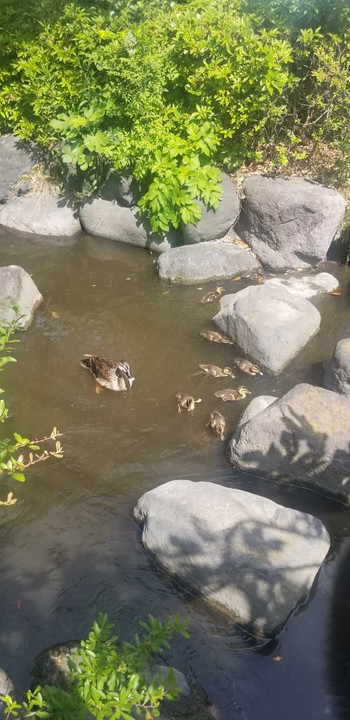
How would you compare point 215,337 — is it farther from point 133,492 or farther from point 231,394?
point 133,492

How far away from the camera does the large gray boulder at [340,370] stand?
7008mm

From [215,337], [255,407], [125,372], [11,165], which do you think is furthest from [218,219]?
[255,407]

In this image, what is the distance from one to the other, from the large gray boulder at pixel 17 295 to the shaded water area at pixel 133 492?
18 centimetres

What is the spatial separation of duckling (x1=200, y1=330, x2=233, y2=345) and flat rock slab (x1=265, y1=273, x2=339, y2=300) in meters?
1.54

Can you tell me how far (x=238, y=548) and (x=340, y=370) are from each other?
2.89m

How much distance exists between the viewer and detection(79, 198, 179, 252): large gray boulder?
400 inches

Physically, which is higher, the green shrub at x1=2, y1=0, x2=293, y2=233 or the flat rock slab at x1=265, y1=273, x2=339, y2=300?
the green shrub at x1=2, y1=0, x2=293, y2=233

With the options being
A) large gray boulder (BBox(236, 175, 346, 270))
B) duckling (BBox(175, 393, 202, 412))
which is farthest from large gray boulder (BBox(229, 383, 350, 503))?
large gray boulder (BBox(236, 175, 346, 270))

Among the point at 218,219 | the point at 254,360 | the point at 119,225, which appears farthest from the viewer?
the point at 119,225

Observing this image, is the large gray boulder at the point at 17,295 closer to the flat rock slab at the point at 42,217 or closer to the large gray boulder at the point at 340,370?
the flat rock slab at the point at 42,217

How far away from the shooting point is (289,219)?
981 cm

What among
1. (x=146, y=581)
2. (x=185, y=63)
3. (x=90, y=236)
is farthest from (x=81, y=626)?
(x=185, y=63)

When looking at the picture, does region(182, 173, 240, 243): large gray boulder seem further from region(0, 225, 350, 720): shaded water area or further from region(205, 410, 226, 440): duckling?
region(205, 410, 226, 440): duckling

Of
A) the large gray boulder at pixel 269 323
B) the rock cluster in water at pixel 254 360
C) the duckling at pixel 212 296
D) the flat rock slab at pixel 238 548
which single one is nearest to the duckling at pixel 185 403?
the rock cluster in water at pixel 254 360
